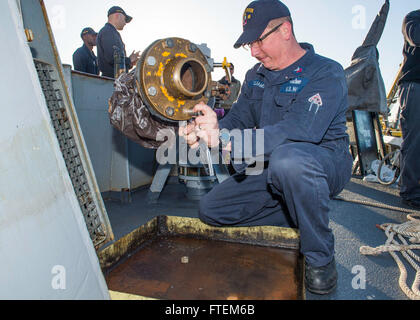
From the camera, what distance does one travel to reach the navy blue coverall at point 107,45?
2.73 metres

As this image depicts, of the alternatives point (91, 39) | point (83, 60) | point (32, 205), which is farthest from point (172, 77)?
point (91, 39)

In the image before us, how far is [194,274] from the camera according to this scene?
4.01ft

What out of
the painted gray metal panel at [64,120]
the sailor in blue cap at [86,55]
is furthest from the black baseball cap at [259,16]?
the sailor in blue cap at [86,55]

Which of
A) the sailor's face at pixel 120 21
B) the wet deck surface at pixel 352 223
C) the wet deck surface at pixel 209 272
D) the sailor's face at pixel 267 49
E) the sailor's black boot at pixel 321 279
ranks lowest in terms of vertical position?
the wet deck surface at pixel 352 223

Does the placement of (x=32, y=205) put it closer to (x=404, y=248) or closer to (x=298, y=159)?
(x=298, y=159)

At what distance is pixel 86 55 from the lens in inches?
123

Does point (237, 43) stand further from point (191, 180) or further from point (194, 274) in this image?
point (191, 180)

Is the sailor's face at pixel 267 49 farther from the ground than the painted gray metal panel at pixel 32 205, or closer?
farther from the ground

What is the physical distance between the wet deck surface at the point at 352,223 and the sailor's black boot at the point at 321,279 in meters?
0.02

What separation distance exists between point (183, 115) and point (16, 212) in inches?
21.6

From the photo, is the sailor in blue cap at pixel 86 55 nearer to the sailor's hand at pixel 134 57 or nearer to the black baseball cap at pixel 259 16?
the sailor's hand at pixel 134 57

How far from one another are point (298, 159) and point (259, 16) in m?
0.67

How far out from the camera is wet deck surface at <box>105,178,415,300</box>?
1109 millimetres
